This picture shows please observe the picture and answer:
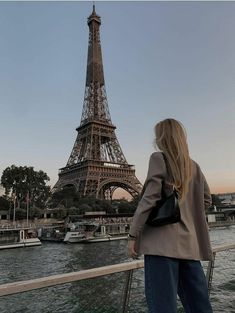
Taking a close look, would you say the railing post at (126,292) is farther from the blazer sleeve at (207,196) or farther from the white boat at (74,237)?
the white boat at (74,237)

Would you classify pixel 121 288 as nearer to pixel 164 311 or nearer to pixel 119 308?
pixel 119 308

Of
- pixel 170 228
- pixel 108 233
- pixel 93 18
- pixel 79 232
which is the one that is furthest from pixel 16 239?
pixel 93 18

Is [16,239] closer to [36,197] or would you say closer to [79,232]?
[79,232]

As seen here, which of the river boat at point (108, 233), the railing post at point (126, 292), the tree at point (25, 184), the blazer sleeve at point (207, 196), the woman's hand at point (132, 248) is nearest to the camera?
the woman's hand at point (132, 248)

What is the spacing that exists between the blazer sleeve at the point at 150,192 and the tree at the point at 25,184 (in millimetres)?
67694

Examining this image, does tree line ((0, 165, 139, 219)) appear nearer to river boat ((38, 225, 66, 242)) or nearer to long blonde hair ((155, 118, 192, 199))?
river boat ((38, 225, 66, 242))

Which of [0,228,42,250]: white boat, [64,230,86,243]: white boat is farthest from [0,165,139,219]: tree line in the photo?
[0,228,42,250]: white boat

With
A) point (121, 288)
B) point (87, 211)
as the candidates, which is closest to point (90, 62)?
point (87, 211)

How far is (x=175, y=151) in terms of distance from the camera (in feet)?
8.16

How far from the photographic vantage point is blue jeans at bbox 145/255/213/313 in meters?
2.26

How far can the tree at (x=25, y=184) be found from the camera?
68875 mm

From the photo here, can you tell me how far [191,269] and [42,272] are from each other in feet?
64.6

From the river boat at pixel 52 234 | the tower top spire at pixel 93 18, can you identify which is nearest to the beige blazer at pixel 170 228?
the river boat at pixel 52 234

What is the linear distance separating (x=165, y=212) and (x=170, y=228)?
0.32ft
